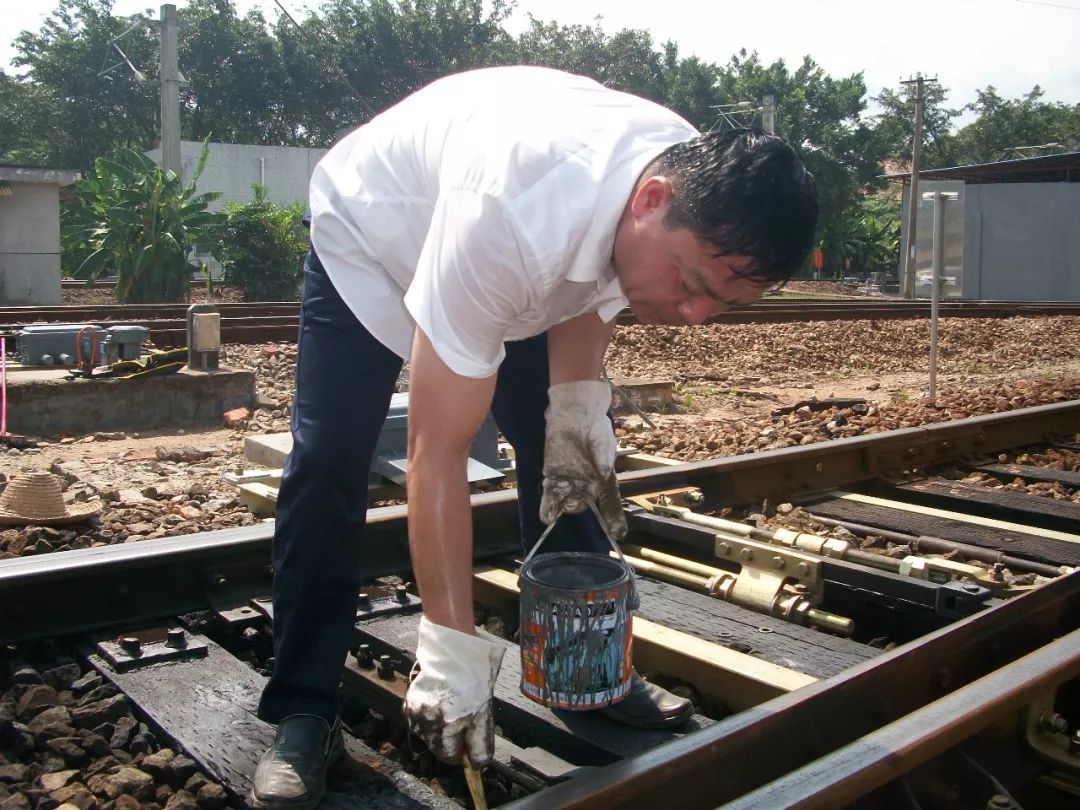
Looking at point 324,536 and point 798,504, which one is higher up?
point 324,536

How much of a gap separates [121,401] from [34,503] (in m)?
3.65

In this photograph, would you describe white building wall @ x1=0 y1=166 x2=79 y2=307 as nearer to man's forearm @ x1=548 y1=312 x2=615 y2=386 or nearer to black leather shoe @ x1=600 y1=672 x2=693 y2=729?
man's forearm @ x1=548 y1=312 x2=615 y2=386

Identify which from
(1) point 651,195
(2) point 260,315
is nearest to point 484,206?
(1) point 651,195

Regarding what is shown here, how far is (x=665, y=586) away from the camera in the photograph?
3512 mm

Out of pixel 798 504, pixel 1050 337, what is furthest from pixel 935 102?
pixel 798 504

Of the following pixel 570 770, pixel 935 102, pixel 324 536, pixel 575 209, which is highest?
pixel 935 102

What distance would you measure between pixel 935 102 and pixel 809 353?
79654 millimetres

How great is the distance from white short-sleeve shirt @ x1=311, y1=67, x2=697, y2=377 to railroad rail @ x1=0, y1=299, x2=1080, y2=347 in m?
8.73

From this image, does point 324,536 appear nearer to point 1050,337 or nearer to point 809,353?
point 809,353

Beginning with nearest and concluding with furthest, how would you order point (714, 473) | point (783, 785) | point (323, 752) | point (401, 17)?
point (783, 785), point (323, 752), point (714, 473), point (401, 17)

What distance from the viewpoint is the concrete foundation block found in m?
7.32

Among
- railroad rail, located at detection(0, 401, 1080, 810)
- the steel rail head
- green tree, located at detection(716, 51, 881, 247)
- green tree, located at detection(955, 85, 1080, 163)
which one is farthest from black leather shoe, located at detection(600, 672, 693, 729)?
green tree, located at detection(955, 85, 1080, 163)

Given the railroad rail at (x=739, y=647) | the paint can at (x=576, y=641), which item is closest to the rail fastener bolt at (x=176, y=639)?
the railroad rail at (x=739, y=647)

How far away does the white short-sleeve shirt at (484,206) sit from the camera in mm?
1842
